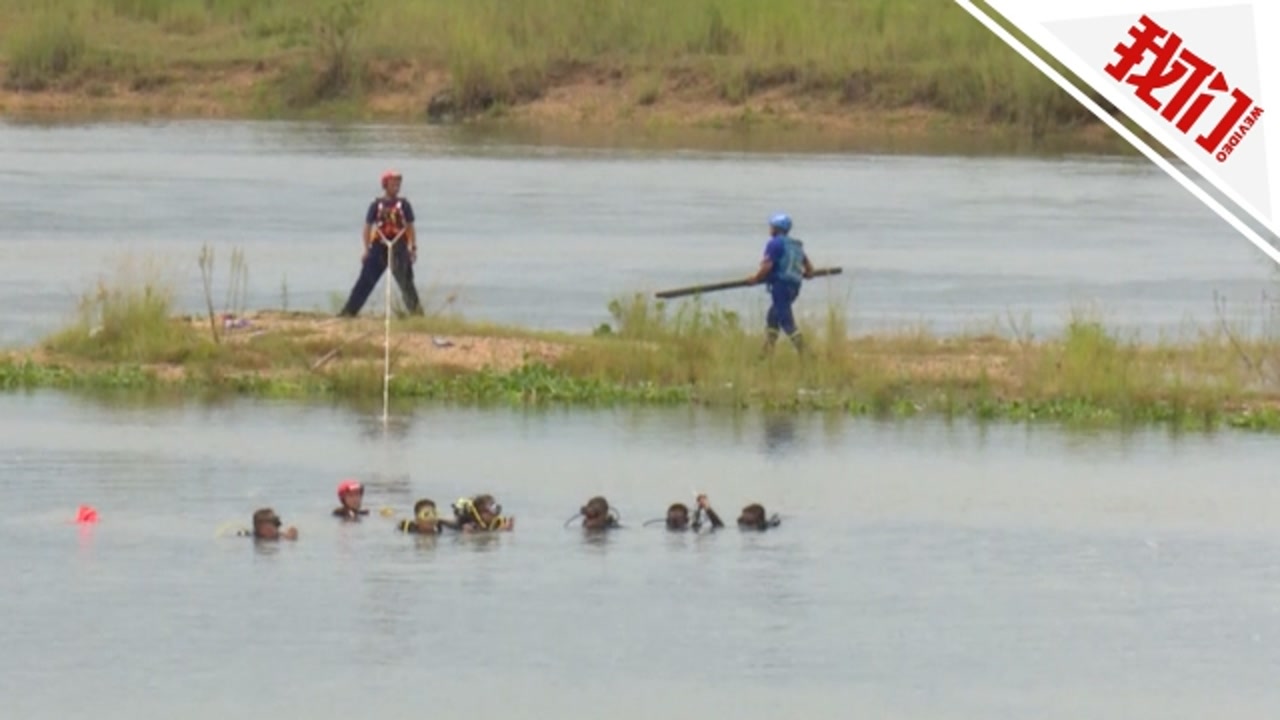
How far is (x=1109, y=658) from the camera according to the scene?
19.5 meters

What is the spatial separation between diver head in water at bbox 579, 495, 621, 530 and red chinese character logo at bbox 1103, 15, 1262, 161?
166 inches

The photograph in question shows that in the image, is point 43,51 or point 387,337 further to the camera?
point 43,51

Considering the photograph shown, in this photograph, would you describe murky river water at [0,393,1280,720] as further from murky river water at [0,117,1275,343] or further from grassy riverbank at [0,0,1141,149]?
grassy riverbank at [0,0,1141,149]

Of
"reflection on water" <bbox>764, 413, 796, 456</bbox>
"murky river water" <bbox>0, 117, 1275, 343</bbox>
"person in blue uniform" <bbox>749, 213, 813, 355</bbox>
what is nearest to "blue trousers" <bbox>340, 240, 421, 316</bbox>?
"murky river water" <bbox>0, 117, 1275, 343</bbox>

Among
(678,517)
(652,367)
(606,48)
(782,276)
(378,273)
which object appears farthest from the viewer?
(606,48)

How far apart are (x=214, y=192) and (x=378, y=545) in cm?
2803

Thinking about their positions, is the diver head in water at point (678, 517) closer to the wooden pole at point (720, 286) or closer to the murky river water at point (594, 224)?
the wooden pole at point (720, 286)

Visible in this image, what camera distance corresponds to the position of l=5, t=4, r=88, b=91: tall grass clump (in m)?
68.4

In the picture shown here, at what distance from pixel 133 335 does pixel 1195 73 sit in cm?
1138

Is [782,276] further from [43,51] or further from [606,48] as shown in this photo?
[43,51]

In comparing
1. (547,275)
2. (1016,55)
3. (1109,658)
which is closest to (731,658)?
(1109,658)

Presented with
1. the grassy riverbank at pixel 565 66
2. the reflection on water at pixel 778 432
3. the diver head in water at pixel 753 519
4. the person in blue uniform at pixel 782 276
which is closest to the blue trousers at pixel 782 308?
the person in blue uniform at pixel 782 276

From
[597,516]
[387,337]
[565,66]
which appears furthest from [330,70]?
[597,516]

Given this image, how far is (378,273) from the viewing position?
1234 inches
